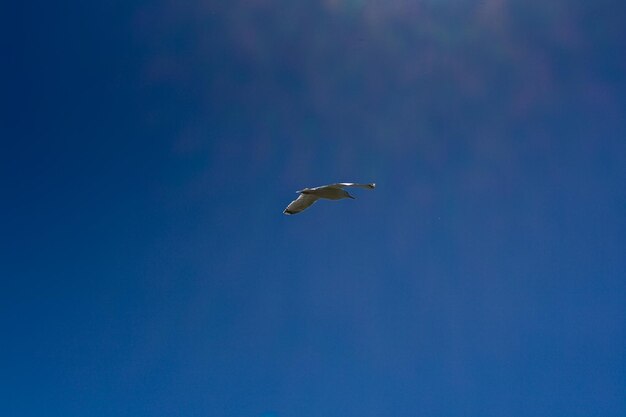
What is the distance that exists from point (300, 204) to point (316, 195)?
482 mm

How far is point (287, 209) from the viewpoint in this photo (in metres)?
11.9

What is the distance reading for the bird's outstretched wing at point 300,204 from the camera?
11.9 m

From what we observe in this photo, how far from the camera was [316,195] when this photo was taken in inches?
463

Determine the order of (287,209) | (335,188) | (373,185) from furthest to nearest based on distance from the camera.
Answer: (287,209)
(335,188)
(373,185)

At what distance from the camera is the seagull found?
10.9 metres

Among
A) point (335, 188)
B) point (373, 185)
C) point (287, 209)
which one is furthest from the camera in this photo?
point (287, 209)

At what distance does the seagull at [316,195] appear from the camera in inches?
427

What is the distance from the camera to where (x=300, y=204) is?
1198cm

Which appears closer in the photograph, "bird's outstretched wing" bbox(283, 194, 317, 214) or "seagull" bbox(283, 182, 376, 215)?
"seagull" bbox(283, 182, 376, 215)

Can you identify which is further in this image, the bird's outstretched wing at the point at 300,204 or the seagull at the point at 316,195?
the bird's outstretched wing at the point at 300,204

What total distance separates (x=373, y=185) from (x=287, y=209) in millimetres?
2495

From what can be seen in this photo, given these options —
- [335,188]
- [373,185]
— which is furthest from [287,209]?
[373,185]

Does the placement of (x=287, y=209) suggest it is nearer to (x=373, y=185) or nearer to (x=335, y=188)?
(x=335, y=188)

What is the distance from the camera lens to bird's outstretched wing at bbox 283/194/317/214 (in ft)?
39.1
